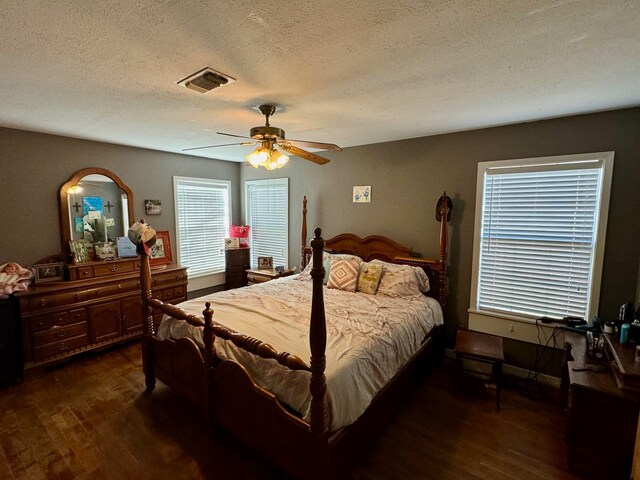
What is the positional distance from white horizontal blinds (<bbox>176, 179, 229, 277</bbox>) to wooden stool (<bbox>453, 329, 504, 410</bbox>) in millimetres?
3960

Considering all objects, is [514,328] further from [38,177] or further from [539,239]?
[38,177]

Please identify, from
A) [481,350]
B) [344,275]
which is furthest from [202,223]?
[481,350]

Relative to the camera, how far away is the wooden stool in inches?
99.2

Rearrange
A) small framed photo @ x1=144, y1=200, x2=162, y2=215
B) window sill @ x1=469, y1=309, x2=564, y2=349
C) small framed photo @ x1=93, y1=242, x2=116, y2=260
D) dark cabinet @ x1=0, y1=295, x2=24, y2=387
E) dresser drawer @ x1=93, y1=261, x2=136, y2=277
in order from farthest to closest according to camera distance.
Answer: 1. small framed photo @ x1=144, y1=200, x2=162, y2=215
2. small framed photo @ x1=93, y1=242, x2=116, y2=260
3. dresser drawer @ x1=93, y1=261, x2=136, y2=277
4. window sill @ x1=469, y1=309, x2=564, y2=349
5. dark cabinet @ x1=0, y1=295, x2=24, y2=387

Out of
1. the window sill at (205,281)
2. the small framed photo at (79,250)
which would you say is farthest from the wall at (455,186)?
the small framed photo at (79,250)

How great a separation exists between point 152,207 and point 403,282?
11.8ft

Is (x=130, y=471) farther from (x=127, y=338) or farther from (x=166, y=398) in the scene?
(x=127, y=338)

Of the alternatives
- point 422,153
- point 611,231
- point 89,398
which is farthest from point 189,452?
point 611,231

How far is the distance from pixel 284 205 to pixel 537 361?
12.4 feet

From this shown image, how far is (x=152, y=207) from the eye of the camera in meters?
4.23

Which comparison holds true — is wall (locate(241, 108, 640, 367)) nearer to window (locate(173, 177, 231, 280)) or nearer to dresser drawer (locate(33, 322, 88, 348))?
window (locate(173, 177, 231, 280))

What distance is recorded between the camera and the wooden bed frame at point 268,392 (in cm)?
154

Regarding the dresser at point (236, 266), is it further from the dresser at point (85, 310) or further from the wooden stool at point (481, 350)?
the wooden stool at point (481, 350)

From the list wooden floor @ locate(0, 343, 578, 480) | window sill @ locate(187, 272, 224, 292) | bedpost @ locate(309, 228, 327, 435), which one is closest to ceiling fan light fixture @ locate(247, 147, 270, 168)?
bedpost @ locate(309, 228, 327, 435)
